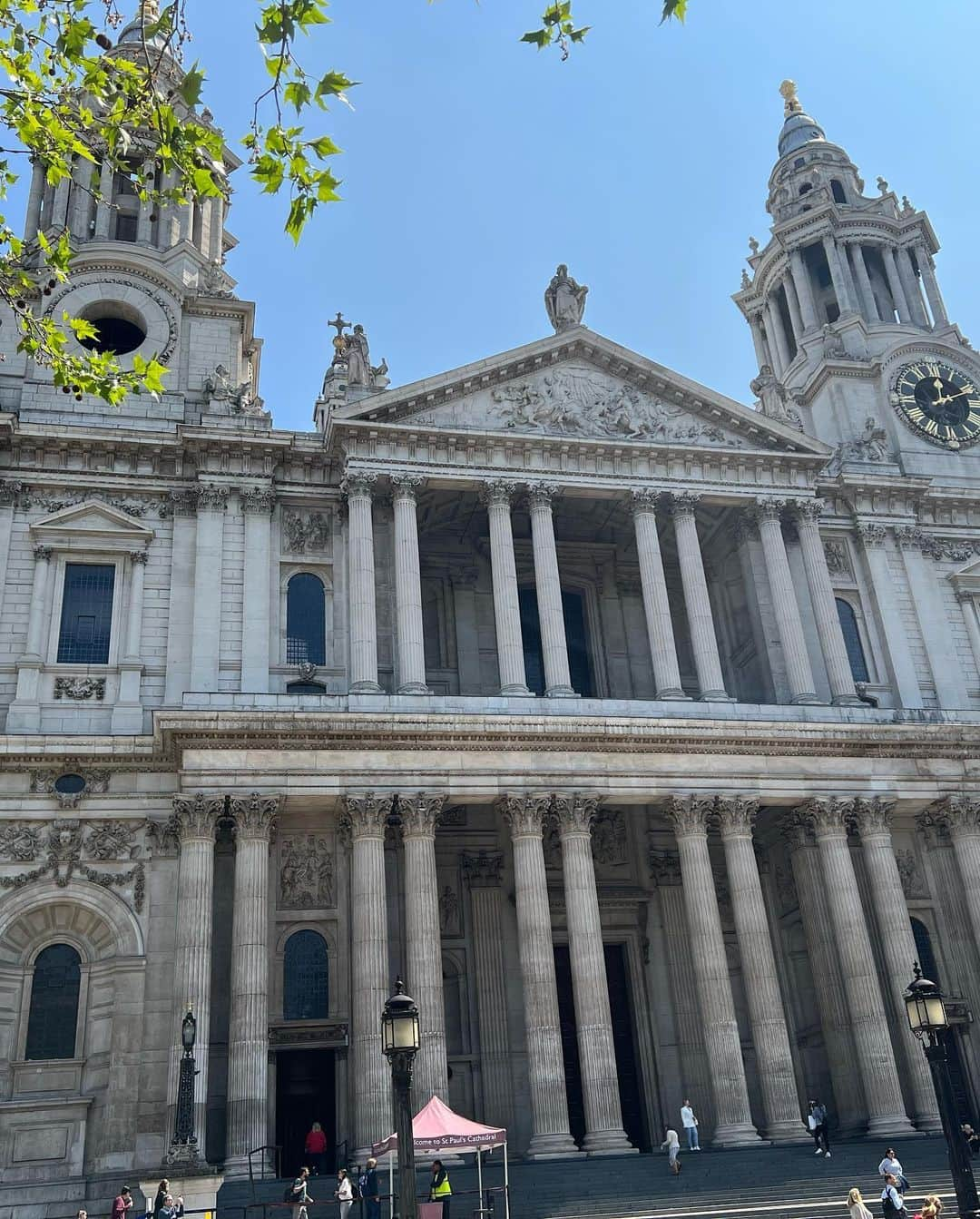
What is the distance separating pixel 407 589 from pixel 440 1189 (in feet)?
50.1

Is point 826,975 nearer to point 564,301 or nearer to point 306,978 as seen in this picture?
point 306,978

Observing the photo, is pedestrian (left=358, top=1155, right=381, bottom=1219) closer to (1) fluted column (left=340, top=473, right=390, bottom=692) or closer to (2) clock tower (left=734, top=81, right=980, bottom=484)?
(1) fluted column (left=340, top=473, right=390, bottom=692)

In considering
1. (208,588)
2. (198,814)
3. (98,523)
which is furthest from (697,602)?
(98,523)

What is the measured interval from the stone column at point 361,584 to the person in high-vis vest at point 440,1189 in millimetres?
11929

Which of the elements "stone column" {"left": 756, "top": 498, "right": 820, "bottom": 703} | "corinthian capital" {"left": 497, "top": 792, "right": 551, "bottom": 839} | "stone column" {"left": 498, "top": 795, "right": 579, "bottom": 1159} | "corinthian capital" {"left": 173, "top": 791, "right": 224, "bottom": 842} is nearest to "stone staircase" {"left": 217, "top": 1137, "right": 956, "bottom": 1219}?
"stone column" {"left": 498, "top": 795, "right": 579, "bottom": 1159}

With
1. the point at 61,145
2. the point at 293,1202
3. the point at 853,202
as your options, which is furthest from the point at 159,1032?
the point at 853,202

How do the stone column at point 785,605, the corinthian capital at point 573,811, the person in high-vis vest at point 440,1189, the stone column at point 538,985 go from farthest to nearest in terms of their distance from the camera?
the stone column at point 785,605 < the corinthian capital at point 573,811 < the stone column at point 538,985 < the person in high-vis vest at point 440,1189

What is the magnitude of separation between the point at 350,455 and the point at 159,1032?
49.8ft

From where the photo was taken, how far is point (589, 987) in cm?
2823

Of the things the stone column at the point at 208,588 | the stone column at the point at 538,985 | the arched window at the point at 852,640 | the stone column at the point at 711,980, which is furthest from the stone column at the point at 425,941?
the arched window at the point at 852,640

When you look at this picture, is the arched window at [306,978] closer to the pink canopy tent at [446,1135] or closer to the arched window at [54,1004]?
the arched window at [54,1004]

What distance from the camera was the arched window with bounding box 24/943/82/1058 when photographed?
2722 centimetres

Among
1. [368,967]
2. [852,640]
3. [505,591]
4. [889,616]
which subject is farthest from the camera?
[852,640]

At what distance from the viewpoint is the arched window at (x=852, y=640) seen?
36409mm
